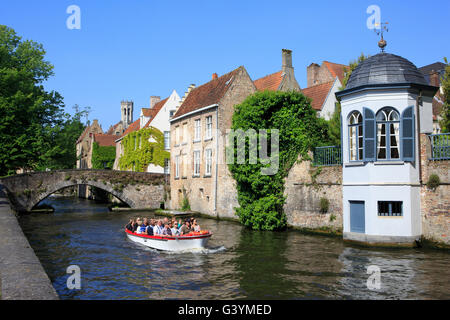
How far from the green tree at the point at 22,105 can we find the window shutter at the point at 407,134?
90.5 feet

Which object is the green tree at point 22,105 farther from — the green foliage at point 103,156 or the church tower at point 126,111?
the church tower at point 126,111

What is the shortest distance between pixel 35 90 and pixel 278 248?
90.8 ft

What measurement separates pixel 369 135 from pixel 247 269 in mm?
7801

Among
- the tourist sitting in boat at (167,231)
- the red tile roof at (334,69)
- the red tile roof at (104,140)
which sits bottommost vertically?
the tourist sitting in boat at (167,231)

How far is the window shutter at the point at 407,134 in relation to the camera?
53.4 feet

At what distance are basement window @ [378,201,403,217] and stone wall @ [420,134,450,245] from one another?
96cm

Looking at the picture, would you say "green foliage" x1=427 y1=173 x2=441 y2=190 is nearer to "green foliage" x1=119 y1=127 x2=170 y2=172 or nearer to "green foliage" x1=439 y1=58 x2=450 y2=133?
"green foliage" x1=439 y1=58 x2=450 y2=133

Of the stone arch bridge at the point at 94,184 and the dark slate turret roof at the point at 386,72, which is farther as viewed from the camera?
the stone arch bridge at the point at 94,184

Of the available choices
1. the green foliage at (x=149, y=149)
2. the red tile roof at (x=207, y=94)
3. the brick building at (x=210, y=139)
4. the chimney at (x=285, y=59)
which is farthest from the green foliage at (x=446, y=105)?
the green foliage at (x=149, y=149)

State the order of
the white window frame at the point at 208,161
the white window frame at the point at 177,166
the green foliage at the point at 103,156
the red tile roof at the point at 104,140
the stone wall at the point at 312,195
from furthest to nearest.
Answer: the red tile roof at the point at 104,140, the green foliage at the point at 103,156, the white window frame at the point at 177,166, the white window frame at the point at 208,161, the stone wall at the point at 312,195

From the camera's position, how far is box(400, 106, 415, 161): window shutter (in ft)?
53.4

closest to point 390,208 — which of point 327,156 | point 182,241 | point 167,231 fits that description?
point 327,156

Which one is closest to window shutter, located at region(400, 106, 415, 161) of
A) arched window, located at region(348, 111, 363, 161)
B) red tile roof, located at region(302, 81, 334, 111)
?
arched window, located at region(348, 111, 363, 161)
